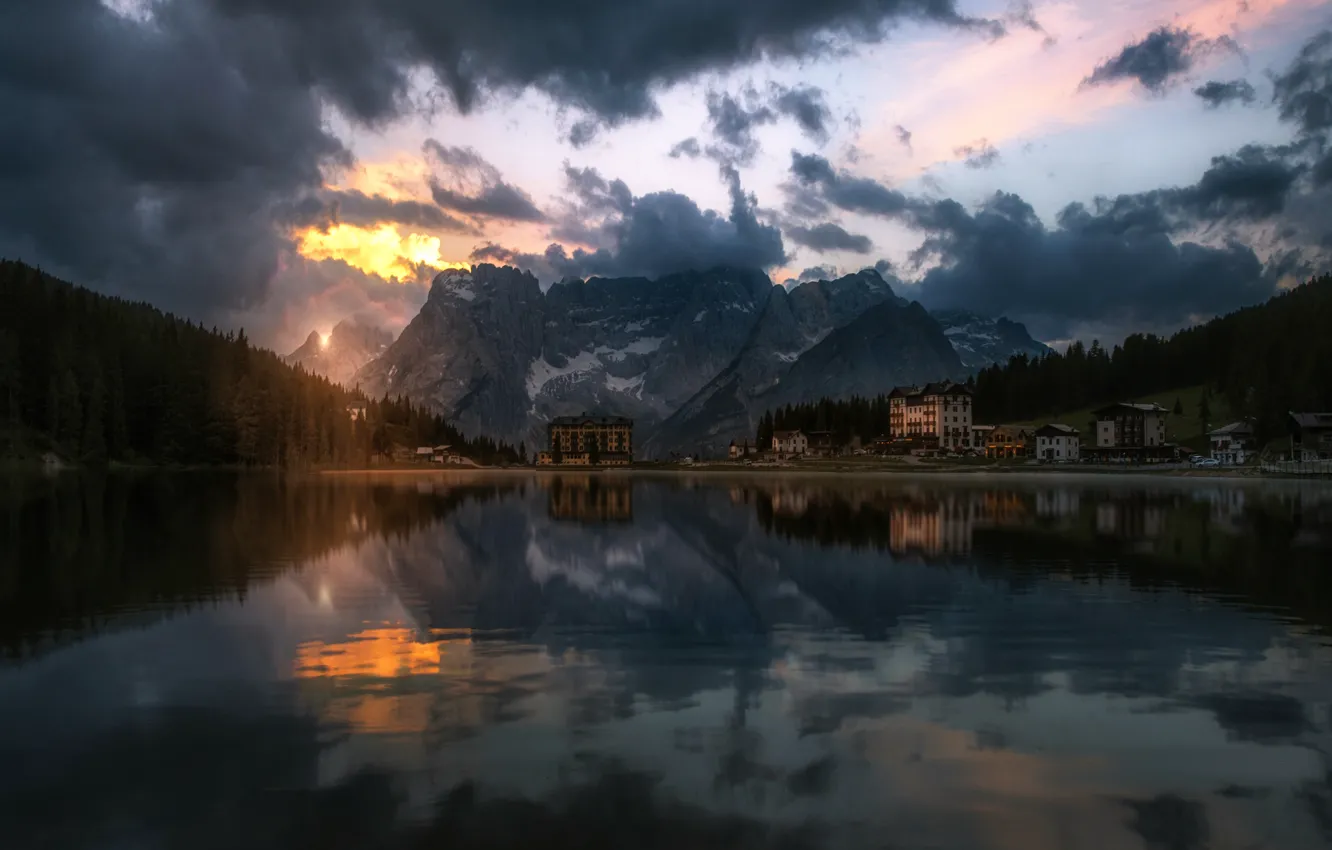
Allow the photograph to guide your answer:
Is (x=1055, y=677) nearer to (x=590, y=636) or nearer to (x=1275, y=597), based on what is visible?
(x=590, y=636)

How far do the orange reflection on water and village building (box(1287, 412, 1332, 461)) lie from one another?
18618 centimetres

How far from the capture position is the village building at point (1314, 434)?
552 ft

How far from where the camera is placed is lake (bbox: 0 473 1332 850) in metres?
12.9

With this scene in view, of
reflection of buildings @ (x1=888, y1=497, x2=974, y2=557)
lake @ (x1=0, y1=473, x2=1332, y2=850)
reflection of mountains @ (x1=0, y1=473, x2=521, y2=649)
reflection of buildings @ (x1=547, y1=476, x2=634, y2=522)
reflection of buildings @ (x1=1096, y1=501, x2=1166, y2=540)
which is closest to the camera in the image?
lake @ (x1=0, y1=473, x2=1332, y2=850)

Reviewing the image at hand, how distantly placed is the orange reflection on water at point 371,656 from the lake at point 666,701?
0.14 metres

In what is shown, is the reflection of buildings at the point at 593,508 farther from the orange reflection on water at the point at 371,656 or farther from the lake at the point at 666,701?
the orange reflection on water at the point at 371,656

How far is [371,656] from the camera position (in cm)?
2320

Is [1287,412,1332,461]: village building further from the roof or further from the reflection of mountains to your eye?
the reflection of mountains

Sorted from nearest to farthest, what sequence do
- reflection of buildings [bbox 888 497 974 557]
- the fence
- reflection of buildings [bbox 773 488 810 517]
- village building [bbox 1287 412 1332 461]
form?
reflection of buildings [bbox 888 497 974 557]
reflection of buildings [bbox 773 488 810 517]
the fence
village building [bbox 1287 412 1332 461]

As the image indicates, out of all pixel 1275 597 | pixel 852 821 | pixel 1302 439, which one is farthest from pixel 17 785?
pixel 1302 439

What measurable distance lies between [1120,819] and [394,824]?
996 cm

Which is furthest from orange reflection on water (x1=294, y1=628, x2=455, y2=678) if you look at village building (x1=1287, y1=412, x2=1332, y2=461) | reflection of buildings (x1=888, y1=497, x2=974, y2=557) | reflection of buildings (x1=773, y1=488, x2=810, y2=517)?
village building (x1=1287, y1=412, x2=1332, y2=461)

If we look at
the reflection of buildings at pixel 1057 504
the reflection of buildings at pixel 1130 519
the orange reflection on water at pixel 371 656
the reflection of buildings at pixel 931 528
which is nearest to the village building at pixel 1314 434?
the reflection of buildings at pixel 1057 504

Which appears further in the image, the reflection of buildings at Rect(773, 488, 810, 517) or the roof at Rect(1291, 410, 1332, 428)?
the roof at Rect(1291, 410, 1332, 428)
